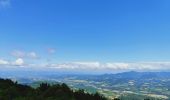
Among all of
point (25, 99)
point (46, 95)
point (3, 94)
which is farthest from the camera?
point (46, 95)

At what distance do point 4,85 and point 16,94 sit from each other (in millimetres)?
15675

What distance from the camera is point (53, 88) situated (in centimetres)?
8138

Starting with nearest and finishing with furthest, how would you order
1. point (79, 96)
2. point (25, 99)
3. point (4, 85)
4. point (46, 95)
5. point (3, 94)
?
point (25, 99), point (3, 94), point (46, 95), point (79, 96), point (4, 85)

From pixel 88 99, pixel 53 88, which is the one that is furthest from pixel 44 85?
pixel 88 99

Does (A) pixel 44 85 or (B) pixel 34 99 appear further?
(A) pixel 44 85

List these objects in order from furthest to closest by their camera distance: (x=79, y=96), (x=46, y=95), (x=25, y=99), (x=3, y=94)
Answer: (x=79, y=96), (x=46, y=95), (x=3, y=94), (x=25, y=99)

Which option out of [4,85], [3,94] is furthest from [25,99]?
[4,85]

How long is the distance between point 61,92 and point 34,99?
1258 cm

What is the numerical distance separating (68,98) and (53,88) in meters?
10.8

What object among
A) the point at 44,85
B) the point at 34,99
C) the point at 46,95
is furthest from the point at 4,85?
the point at 34,99

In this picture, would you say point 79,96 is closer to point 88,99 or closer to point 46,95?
point 88,99

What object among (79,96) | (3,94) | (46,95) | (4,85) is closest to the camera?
(3,94)

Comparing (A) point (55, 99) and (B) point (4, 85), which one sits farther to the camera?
(B) point (4, 85)

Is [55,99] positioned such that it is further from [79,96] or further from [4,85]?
[4,85]
